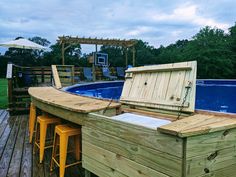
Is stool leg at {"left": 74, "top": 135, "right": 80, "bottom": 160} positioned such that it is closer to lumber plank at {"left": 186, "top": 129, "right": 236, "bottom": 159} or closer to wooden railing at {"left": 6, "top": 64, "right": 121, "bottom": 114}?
lumber plank at {"left": 186, "top": 129, "right": 236, "bottom": 159}

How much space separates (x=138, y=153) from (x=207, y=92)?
820cm

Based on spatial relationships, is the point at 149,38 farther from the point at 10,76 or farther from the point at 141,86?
the point at 141,86

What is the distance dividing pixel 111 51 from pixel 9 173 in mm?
15208

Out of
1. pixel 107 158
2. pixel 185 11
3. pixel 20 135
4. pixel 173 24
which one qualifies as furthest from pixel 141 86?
pixel 173 24

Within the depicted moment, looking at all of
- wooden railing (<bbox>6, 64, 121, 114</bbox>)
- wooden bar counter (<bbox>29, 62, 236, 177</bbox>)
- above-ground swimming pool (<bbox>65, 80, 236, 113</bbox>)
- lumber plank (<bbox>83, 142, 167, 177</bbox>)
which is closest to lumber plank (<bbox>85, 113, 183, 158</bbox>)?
wooden bar counter (<bbox>29, 62, 236, 177</bbox>)

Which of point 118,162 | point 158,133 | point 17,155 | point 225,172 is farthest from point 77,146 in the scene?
point 225,172

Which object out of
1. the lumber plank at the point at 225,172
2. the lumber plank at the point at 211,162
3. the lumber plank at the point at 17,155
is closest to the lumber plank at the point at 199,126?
the lumber plank at the point at 211,162

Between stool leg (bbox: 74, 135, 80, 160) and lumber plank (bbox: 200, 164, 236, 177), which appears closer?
lumber plank (bbox: 200, 164, 236, 177)

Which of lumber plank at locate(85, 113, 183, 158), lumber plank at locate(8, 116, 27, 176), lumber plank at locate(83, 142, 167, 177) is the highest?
lumber plank at locate(85, 113, 183, 158)

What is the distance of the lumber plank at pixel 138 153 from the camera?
1305mm

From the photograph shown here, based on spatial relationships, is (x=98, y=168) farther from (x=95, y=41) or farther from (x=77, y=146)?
(x=95, y=41)

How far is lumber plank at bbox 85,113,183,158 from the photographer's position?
1287 millimetres

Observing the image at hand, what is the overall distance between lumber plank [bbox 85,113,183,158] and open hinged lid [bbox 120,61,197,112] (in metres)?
0.52

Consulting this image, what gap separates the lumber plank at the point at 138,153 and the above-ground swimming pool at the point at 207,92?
17.2ft
